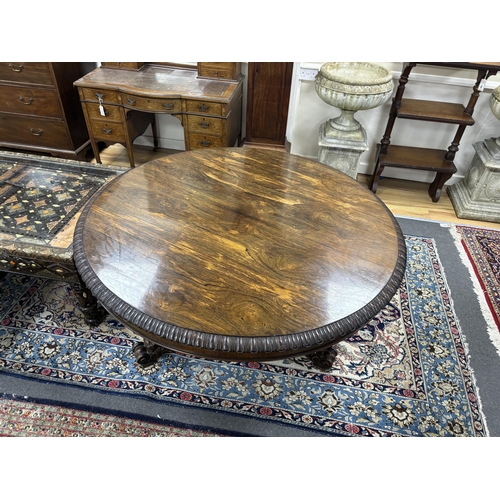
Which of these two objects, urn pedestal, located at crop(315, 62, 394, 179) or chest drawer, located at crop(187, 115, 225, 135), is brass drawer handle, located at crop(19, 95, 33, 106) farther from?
urn pedestal, located at crop(315, 62, 394, 179)

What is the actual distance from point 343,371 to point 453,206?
1.72 metres

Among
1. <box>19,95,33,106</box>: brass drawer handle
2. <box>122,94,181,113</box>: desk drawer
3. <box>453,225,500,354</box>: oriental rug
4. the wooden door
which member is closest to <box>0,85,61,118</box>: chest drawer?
<box>19,95,33,106</box>: brass drawer handle

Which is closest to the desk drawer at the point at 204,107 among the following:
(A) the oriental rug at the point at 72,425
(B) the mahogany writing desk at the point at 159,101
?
(B) the mahogany writing desk at the point at 159,101

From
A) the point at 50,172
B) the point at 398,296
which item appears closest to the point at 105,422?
the point at 50,172

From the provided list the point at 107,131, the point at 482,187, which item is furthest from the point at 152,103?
the point at 482,187

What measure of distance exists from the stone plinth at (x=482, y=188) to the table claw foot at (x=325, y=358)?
1.61 meters

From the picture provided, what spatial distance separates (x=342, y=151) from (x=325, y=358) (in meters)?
1.46

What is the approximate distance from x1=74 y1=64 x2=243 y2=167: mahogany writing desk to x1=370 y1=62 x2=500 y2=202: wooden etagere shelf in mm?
1053

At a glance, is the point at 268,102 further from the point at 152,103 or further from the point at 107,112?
the point at 107,112

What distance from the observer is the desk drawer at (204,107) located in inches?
94.6

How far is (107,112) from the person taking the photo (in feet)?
8.42

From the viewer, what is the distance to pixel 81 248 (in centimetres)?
115

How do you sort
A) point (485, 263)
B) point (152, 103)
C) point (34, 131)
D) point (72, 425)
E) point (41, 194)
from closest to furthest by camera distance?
point (72, 425) < point (41, 194) < point (485, 263) < point (152, 103) < point (34, 131)

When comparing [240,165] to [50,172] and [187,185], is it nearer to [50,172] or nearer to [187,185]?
[187,185]
